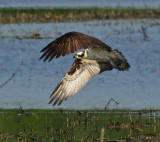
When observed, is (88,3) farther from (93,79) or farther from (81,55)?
(81,55)

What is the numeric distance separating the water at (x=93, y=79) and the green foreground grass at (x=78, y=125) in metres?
0.81

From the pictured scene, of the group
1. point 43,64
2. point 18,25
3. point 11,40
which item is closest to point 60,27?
point 18,25

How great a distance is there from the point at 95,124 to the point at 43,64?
747 cm

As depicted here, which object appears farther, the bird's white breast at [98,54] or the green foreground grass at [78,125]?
the bird's white breast at [98,54]

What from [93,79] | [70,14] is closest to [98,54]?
[93,79]

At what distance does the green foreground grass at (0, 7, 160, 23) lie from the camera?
92.2ft

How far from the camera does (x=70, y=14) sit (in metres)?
29.5

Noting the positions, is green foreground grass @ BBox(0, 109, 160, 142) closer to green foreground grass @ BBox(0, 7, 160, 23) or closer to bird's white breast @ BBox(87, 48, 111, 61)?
bird's white breast @ BBox(87, 48, 111, 61)

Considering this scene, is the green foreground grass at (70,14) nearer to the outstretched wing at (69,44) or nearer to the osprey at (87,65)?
the osprey at (87,65)

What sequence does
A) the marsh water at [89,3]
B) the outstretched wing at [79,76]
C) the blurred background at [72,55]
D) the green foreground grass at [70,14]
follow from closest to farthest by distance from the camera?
the outstretched wing at [79,76], the blurred background at [72,55], the green foreground grass at [70,14], the marsh water at [89,3]

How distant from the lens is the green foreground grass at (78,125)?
8.62 m

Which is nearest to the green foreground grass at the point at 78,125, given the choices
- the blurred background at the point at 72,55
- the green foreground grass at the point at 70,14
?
the blurred background at the point at 72,55

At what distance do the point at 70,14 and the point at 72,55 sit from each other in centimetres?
1123

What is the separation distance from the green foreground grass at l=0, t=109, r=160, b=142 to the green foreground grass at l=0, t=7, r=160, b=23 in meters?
16.8
